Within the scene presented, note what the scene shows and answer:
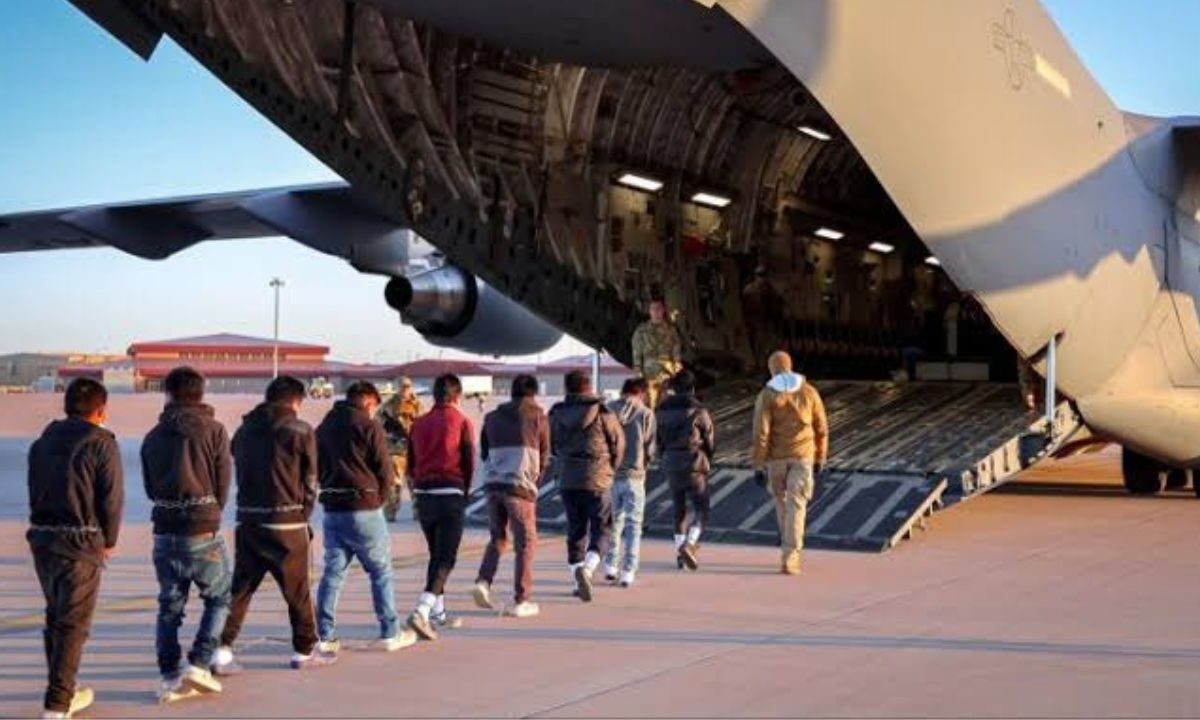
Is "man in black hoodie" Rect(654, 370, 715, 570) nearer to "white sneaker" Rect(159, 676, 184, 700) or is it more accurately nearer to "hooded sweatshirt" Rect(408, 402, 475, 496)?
"hooded sweatshirt" Rect(408, 402, 475, 496)

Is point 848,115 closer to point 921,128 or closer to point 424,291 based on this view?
point 921,128

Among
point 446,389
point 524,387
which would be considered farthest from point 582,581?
point 446,389

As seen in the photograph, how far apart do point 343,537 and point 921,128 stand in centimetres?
564

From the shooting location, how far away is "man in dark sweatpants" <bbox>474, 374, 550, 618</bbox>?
7492 mm

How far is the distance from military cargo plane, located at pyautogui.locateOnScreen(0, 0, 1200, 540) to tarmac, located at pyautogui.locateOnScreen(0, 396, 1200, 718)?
8.00 ft

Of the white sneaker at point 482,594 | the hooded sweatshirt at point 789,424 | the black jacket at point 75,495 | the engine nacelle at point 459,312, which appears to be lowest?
the white sneaker at point 482,594

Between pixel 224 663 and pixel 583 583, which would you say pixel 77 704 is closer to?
pixel 224 663

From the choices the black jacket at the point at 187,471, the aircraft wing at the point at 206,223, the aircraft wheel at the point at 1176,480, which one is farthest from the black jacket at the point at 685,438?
the aircraft wheel at the point at 1176,480

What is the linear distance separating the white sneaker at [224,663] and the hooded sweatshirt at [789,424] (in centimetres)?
445

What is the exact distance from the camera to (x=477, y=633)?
7098 millimetres

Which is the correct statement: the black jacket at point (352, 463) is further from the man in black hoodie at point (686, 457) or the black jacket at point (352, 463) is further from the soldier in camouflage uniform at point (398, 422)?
the soldier in camouflage uniform at point (398, 422)

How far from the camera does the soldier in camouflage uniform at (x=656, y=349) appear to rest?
1365 cm

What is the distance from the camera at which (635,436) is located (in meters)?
8.73

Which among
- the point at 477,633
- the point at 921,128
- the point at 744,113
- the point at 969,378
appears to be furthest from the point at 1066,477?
the point at 477,633
